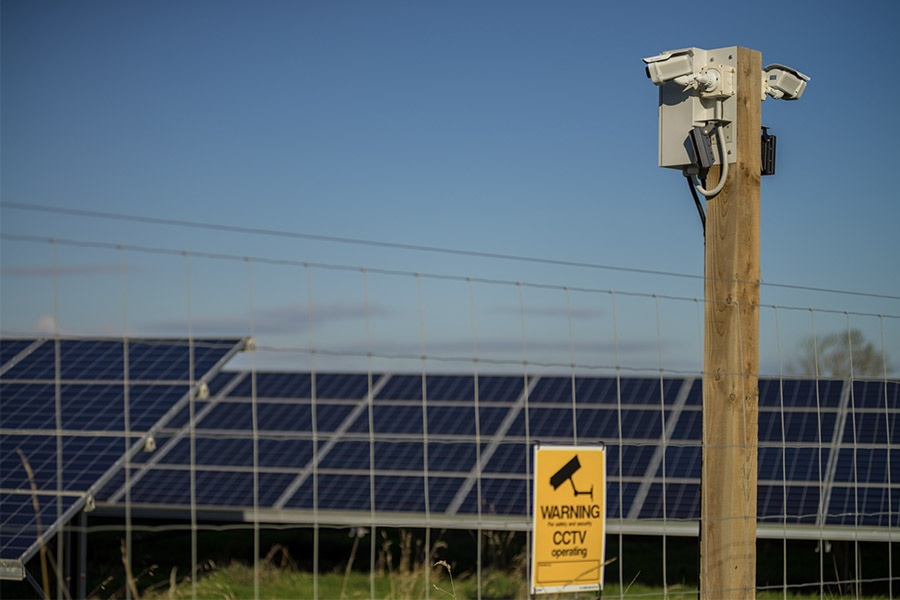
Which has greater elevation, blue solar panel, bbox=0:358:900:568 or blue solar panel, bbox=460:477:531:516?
blue solar panel, bbox=0:358:900:568

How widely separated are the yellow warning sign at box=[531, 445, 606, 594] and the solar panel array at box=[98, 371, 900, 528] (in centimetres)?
544

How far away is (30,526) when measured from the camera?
27.7 ft

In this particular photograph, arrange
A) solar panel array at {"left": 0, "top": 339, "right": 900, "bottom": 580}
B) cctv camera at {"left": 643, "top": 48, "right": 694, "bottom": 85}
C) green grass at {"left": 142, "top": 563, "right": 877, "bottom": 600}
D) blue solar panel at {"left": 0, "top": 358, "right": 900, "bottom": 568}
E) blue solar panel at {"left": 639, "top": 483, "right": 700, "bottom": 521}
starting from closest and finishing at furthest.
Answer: cctv camera at {"left": 643, "top": 48, "right": 694, "bottom": 85} < solar panel array at {"left": 0, "top": 339, "right": 900, "bottom": 580} < green grass at {"left": 142, "top": 563, "right": 877, "bottom": 600} < blue solar panel at {"left": 0, "top": 358, "right": 900, "bottom": 568} < blue solar panel at {"left": 639, "top": 483, "right": 700, "bottom": 521}

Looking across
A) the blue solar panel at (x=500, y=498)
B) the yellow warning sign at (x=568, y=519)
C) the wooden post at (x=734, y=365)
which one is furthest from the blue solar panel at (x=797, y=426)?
the yellow warning sign at (x=568, y=519)

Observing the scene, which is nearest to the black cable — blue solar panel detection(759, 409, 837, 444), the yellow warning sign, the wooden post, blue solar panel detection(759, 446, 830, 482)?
the wooden post

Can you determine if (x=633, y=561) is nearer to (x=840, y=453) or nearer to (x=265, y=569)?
(x=840, y=453)

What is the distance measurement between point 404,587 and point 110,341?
5.31 metres

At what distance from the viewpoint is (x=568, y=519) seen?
471cm

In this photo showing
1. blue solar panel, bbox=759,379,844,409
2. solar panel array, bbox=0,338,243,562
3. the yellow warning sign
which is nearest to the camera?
the yellow warning sign

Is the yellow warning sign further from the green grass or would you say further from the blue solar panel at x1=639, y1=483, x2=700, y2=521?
the blue solar panel at x1=639, y1=483, x2=700, y2=521

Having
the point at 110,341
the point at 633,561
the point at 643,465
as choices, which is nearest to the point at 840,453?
the point at 643,465

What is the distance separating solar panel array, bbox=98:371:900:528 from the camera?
11180 mm

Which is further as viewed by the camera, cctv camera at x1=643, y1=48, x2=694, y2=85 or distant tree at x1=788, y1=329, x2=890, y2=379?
distant tree at x1=788, y1=329, x2=890, y2=379

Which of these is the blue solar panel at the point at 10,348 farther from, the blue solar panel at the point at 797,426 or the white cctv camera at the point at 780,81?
the white cctv camera at the point at 780,81
